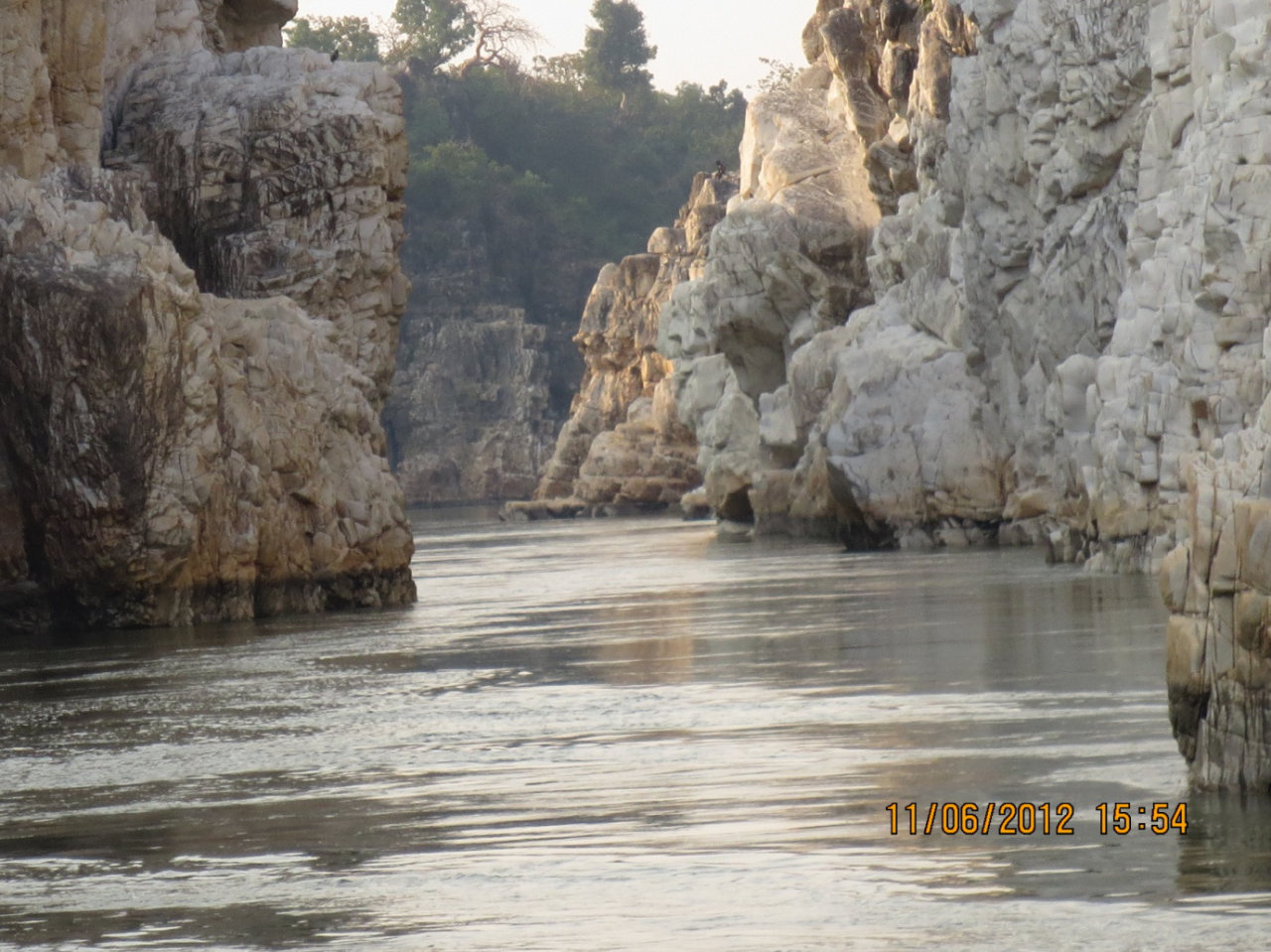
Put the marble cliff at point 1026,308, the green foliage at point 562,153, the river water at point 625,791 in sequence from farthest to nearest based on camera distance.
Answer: the green foliage at point 562,153
the marble cliff at point 1026,308
the river water at point 625,791

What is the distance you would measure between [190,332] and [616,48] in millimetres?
84379

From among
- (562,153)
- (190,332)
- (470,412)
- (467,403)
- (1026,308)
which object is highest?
(562,153)

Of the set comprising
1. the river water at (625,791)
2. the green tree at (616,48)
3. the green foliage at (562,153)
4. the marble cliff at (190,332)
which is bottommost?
the river water at (625,791)

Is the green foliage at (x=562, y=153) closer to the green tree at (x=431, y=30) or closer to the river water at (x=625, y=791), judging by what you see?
the green tree at (x=431, y=30)

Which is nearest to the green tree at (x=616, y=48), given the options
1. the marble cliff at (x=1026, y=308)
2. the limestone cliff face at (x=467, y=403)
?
the limestone cliff face at (x=467, y=403)

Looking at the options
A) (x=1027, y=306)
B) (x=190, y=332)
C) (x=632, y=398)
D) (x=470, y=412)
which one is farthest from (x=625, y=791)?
(x=470, y=412)

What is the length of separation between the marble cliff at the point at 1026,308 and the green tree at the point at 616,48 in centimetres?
4947

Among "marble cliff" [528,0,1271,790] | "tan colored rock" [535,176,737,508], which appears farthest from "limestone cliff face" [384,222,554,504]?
"marble cliff" [528,0,1271,790]

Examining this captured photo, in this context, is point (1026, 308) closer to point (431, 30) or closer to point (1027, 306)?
point (1027, 306)

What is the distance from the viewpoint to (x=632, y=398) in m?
72.1

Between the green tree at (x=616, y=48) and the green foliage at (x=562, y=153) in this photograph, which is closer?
the green foliage at (x=562, y=153)

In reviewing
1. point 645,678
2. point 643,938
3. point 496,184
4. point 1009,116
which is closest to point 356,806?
point 643,938

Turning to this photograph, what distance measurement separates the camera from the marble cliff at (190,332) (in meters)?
20.0

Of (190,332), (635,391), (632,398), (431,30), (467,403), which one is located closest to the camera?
(190,332)
